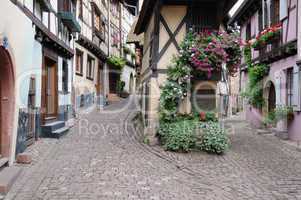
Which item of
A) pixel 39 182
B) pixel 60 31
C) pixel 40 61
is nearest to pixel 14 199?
pixel 39 182

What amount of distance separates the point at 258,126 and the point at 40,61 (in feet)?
29.9

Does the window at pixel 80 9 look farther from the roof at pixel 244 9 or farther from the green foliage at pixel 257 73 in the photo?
the green foliage at pixel 257 73

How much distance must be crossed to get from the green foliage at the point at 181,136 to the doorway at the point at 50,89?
3692 millimetres

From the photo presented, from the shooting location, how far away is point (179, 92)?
24.6 feet

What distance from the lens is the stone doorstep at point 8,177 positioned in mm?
4266

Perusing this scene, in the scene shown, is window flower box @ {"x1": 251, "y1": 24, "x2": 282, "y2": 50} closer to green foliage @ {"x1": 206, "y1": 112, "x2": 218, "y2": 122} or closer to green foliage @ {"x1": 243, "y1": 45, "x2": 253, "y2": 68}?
green foliage @ {"x1": 243, "y1": 45, "x2": 253, "y2": 68}

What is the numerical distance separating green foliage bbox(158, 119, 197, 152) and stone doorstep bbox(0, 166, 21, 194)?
3.40m

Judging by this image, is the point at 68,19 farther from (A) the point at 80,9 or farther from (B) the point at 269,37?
(B) the point at 269,37

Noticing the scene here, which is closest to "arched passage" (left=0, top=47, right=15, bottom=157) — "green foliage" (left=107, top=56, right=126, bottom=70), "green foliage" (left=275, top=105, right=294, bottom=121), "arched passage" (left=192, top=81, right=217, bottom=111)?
"arched passage" (left=192, top=81, right=217, bottom=111)

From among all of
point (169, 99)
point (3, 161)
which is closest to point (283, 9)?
point (169, 99)

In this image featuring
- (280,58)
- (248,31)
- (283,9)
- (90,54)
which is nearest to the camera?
(283,9)

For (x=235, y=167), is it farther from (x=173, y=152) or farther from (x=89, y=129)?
(x=89, y=129)

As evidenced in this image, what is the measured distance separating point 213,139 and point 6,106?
440 cm

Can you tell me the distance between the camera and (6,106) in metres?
5.55
